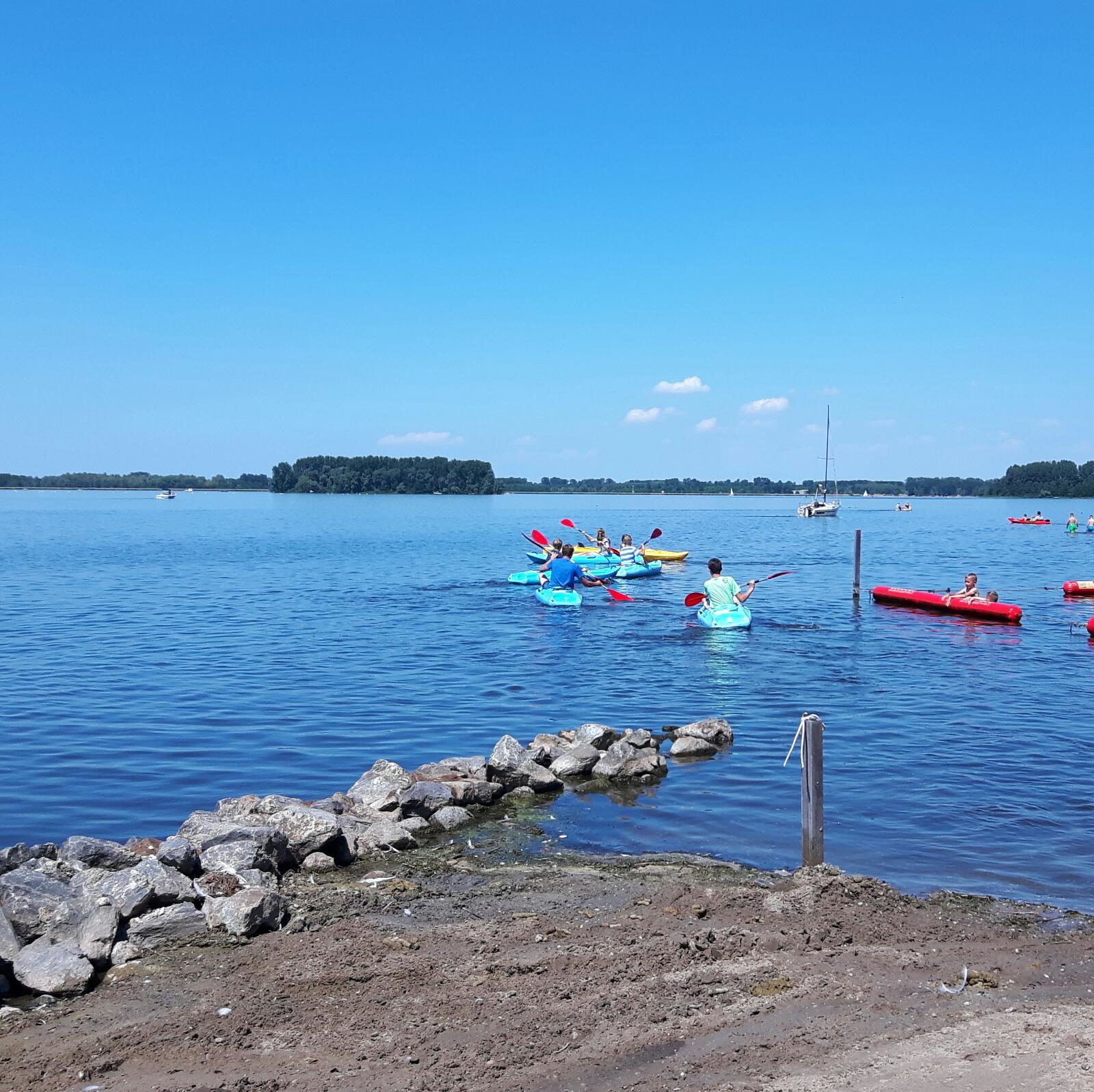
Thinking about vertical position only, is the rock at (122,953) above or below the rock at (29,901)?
below

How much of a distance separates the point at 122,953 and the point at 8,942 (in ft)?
2.26

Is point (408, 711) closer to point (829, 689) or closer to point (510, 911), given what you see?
point (829, 689)

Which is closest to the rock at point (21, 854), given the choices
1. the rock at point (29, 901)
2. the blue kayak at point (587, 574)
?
the rock at point (29, 901)

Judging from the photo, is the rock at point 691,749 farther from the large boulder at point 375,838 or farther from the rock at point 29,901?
the rock at point 29,901

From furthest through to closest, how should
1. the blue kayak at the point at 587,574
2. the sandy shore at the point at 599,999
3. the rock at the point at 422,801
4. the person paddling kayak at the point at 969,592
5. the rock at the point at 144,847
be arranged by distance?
the blue kayak at the point at 587,574 → the person paddling kayak at the point at 969,592 → the rock at the point at 422,801 → the rock at the point at 144,847 → the sandy shore at the point at 599,999

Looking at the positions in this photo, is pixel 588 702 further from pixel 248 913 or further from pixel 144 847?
pixel 248 913

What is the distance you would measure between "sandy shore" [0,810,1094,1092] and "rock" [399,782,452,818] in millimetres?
1866

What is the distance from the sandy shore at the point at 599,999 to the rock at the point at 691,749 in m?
4.34

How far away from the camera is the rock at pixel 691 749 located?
12.4 metres

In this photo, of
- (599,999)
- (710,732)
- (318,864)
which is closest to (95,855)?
(318,864)

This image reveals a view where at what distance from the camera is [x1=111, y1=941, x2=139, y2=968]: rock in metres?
6.76

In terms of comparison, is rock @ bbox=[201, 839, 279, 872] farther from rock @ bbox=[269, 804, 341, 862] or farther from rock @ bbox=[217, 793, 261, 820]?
rock @ bbox=[217, 793, 261, 820]

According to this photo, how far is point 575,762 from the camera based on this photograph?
1156 centimetres

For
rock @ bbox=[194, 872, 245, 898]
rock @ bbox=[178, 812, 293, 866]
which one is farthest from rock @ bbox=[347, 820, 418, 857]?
rock @ bbox=[194, 872, 245, 898]
